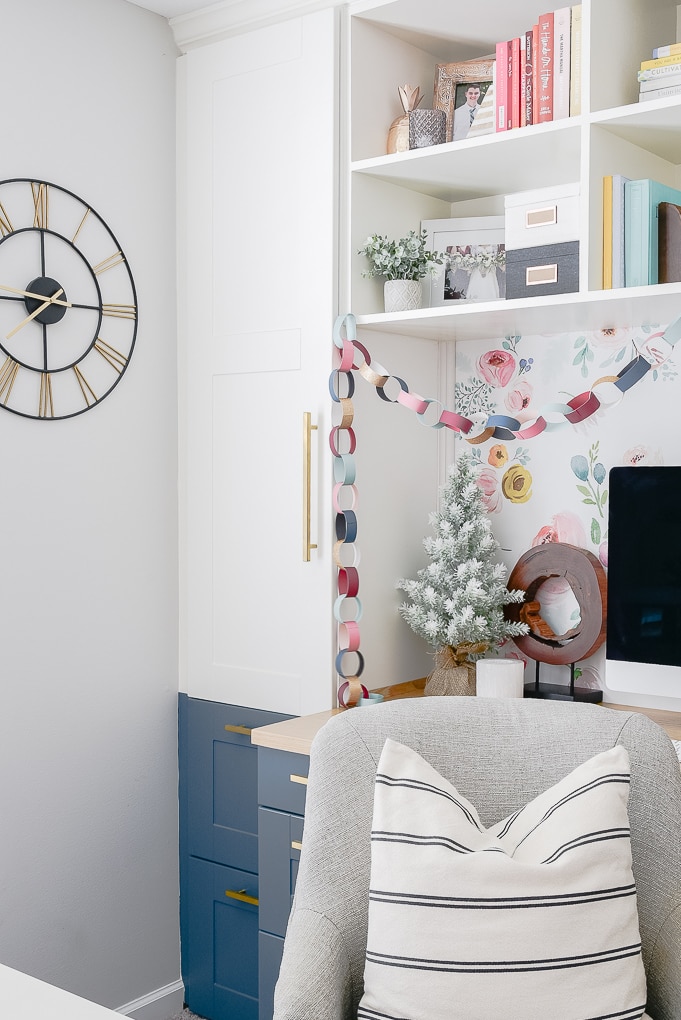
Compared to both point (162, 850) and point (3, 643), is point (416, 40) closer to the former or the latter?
point (3, 643)

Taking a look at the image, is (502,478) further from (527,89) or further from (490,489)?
(527,89)

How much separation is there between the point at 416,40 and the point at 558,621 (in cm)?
152

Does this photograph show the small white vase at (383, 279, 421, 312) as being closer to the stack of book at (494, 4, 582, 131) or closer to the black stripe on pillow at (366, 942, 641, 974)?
the stack of book at (494, 4, 582, 131)

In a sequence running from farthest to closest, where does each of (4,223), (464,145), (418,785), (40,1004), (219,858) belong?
(219,858) → (4,223) → (464,145) → (418,785) → (40,1004)

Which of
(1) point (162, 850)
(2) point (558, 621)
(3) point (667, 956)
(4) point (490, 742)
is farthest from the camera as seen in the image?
(1) point (162, 850)

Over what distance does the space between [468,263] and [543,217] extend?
0.33m

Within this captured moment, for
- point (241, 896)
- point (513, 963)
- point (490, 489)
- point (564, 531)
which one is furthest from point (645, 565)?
point (241, 896)

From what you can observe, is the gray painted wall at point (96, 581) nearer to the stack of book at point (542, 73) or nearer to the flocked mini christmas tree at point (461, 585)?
the flocked mini christmas tree at point (461, 585)

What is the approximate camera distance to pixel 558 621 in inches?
104

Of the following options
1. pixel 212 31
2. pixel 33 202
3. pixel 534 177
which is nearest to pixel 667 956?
pixel 534 177

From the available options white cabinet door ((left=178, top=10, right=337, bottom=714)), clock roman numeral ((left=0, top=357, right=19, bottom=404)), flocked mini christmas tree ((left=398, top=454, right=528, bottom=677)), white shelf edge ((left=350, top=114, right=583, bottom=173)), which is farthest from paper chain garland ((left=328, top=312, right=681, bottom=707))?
clock roman numeral ((left=0, top=357, right=19, bottom=404))

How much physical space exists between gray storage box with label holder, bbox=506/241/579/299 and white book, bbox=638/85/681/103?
1.04 feet

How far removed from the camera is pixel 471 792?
1656 millimetres

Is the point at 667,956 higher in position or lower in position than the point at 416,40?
lower
